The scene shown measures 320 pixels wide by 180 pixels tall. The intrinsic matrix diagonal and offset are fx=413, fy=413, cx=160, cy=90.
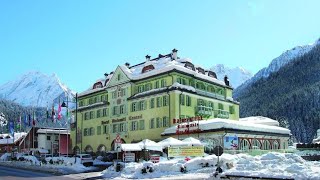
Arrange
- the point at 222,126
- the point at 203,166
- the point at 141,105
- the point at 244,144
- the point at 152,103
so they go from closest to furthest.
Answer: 1. the point at 203,166
2. the point at 222,126
3. the point at 244,144
4. the point at 152,103
5. the point at 141,105

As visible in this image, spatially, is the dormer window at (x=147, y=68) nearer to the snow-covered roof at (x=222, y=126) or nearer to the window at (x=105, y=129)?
the window at (x=105, y=129)

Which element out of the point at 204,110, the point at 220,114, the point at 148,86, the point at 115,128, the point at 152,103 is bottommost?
the point at 115,128

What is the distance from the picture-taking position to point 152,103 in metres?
57.3

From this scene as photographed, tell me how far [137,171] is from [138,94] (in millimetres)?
28390

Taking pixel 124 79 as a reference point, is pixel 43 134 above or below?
below

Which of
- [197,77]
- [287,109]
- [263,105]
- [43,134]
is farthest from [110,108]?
[263,105]

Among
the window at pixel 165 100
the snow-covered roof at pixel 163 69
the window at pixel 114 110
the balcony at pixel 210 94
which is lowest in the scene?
the window at pixel 114 110

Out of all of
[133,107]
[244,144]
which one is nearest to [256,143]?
[244,144]

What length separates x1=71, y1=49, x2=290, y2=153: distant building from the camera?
179ft

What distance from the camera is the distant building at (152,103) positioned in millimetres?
54625

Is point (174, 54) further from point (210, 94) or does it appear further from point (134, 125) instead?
point (134, 125)

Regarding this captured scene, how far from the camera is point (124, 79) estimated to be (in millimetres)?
62375

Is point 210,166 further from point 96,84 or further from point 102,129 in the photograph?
point 96,84

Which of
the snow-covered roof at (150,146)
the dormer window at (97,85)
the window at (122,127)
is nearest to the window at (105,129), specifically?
the window at (122,127)
